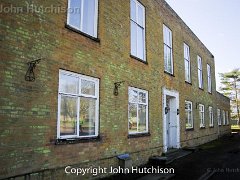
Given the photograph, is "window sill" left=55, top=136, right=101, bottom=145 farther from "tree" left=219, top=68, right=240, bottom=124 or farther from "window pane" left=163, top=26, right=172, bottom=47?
"tree" left=219, top=68, right=240, bottom=124

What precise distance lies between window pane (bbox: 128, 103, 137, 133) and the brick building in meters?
0.04

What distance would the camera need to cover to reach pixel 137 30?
1070 cm

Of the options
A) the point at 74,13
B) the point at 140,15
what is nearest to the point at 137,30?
the point at 140,15

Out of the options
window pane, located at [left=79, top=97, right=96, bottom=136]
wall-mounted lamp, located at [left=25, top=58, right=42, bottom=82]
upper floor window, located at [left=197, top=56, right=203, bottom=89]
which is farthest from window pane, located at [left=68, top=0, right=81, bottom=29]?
upper floor window, located at [left=197, top=56, right=203, bottom=89]

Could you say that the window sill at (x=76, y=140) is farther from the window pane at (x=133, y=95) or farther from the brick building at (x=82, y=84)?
the window pane at (x=133, y=95)

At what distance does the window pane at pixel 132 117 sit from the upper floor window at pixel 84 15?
3.18m

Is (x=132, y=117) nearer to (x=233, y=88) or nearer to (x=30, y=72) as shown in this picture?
(x=30, y=72)

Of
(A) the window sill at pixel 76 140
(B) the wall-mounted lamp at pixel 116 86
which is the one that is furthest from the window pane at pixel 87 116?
(B) the wall-mounted lamp at pixel 116 86

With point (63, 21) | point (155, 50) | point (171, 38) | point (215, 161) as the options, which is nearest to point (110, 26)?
point (63, 21)

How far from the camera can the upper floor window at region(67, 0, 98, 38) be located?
7.31 meters

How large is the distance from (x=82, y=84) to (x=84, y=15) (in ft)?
7.27

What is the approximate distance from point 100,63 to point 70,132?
Result: 244cm

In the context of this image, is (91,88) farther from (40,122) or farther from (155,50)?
(155,50)

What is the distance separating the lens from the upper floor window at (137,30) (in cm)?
1038
